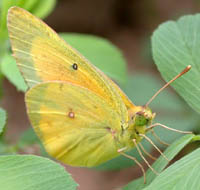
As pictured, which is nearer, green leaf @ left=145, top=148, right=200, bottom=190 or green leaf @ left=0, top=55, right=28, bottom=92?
green leaf @ left=145, top=148, right=200, bottom=190

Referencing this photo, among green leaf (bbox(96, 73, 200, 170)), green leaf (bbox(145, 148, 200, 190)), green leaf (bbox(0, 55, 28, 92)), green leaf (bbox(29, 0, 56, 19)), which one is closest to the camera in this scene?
green leaf (bbox(145, 148, 200, 190))

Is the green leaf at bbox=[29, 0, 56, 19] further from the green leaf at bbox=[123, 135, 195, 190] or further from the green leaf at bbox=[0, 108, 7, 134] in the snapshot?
the green leaf at bbox=[123, 135, 195, 190]

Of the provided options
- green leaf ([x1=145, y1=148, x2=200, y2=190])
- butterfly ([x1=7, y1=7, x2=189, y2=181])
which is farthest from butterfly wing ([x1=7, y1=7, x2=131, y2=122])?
green leaf ([x1=145, y1=148, x2=200, y2=190])

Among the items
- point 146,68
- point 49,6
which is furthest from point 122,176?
point 49,6

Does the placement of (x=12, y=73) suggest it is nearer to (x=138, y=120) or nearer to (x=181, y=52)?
(x=138, y=120)

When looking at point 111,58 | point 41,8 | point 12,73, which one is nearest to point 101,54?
point 111,58

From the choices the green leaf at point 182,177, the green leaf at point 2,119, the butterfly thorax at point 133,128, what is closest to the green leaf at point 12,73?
the green leaf at point 2,119

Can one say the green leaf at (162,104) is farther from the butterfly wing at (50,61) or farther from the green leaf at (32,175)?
the green leaf at (32,175)
